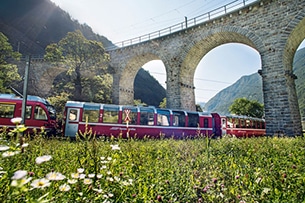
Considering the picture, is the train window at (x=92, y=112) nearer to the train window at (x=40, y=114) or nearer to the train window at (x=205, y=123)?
the train window at (x=40, y=114)

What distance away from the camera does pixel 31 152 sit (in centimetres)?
373

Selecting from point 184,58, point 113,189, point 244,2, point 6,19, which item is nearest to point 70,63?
point 184,58

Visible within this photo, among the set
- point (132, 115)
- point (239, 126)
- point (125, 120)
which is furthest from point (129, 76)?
point (239, 126)

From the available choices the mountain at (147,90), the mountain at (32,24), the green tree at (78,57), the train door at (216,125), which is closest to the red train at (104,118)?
the train door at (216,125)

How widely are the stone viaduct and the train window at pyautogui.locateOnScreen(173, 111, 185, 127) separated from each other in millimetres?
4563

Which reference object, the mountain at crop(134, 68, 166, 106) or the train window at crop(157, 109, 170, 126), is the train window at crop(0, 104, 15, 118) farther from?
the mountain at crop(134, 68, 166, 106)

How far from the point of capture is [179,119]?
43.5ft

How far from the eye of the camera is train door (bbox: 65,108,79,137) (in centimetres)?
1110

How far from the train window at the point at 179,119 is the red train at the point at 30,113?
8.03 metres

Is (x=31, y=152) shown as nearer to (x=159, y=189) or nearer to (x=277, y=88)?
(x=159, y=189)

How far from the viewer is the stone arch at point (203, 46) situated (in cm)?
1516

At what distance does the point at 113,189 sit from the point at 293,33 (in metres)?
16.0

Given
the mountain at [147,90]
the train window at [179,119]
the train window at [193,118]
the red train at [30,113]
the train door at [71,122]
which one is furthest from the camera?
the mountain at [147,90]

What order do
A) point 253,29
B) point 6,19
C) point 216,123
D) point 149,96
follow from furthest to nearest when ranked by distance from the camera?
point 149,96
point 6,19
point 216,123
point 253,29
